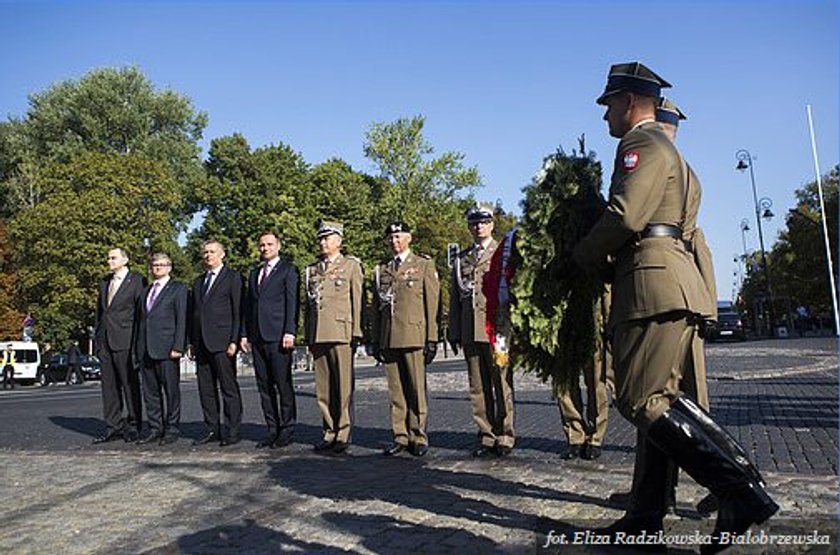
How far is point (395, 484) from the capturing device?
6.26 m

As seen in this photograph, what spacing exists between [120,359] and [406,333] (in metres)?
4.14

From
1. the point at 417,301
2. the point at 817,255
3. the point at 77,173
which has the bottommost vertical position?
the point at 417,301

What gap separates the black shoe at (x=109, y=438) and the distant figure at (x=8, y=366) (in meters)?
32.0

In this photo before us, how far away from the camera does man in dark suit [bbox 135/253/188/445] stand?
32.3 ft

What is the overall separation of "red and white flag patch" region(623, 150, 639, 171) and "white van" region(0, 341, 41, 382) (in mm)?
42390

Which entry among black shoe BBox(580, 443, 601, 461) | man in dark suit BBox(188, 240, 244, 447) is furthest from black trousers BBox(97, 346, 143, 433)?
black shoe BBox(580, 443, 601, 461)

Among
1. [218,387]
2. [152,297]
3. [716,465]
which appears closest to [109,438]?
[218,387]

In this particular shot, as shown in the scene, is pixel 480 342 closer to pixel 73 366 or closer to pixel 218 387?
pixel 218 387

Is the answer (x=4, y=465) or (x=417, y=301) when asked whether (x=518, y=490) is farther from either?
(x=4, y=465)

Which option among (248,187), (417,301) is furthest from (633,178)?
(248,187)

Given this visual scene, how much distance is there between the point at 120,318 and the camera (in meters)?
10.3

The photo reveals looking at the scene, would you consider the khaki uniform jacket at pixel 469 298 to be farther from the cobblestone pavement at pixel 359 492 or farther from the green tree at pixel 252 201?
the green tree at pixel 252 201

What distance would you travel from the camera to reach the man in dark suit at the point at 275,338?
898 cm

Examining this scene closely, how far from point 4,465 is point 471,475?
15.4ft
